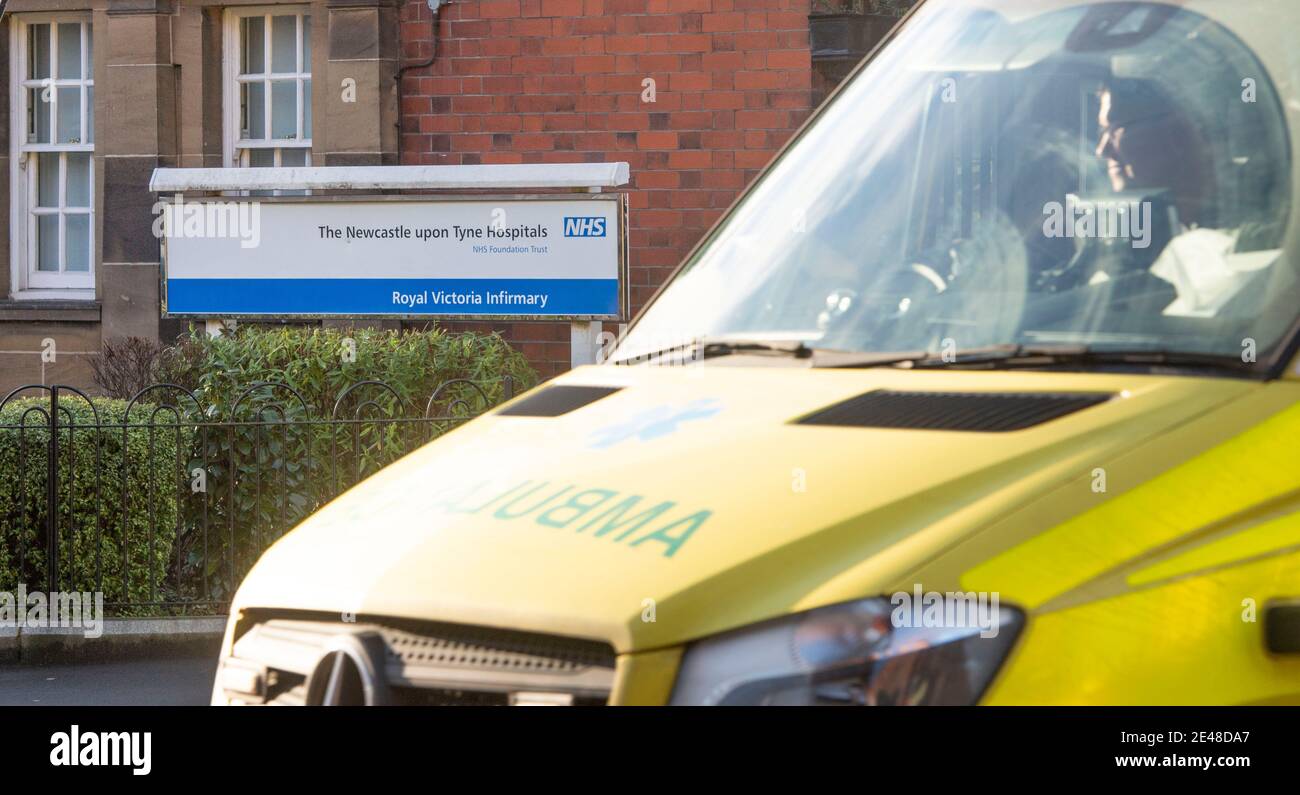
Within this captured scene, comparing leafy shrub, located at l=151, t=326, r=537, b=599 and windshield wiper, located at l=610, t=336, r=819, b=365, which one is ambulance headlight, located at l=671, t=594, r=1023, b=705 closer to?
windshield wiper, located at l=610, t=336, r=819, b=365

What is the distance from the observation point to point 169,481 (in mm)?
9273

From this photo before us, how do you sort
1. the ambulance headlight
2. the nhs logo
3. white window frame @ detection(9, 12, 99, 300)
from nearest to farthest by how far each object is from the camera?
1. the ambulance headlight
2. the nhs logo
3. white window frame @ detection(9, 12, 99, 300)

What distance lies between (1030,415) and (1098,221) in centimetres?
60

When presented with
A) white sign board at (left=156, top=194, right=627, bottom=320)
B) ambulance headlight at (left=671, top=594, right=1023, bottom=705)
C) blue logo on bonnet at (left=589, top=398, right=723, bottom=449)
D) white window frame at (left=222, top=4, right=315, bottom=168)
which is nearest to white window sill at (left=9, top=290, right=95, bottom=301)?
white window frame at (left=222, top=4, right=315, bottom=168)

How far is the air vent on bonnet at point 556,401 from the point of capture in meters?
3.12

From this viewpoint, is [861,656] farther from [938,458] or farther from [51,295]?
[51,295]

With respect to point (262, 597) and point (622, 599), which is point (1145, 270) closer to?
point (622, 599)

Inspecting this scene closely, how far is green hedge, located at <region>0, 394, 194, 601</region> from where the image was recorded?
350 inches

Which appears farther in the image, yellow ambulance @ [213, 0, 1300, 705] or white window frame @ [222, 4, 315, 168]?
white window frame @ [222, 4, 315, 168]

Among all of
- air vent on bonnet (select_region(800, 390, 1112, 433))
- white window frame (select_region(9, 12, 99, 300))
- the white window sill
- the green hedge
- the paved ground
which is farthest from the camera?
white window frame (select_region(9, 12, 99, 300))

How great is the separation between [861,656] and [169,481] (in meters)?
7.60

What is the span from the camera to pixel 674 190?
13.4 metres

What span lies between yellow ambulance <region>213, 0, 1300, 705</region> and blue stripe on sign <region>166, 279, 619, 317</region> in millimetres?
6931

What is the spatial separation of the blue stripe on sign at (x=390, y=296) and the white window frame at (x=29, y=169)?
14.2 ft
